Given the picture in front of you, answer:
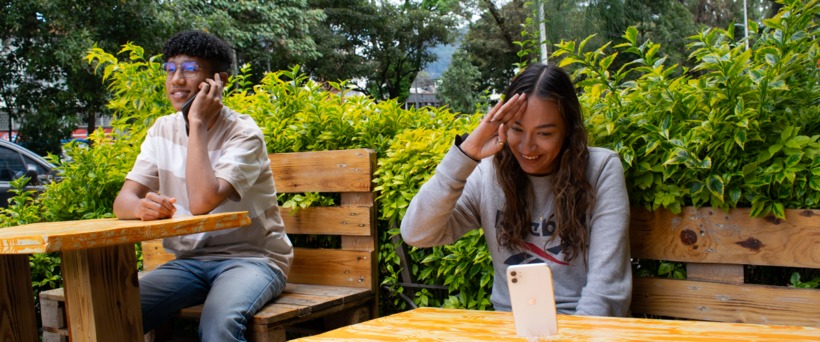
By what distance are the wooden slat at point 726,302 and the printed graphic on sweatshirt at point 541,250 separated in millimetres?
346

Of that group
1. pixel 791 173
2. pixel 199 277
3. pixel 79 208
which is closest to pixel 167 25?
pixel 79 208

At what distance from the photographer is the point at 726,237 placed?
225 cm

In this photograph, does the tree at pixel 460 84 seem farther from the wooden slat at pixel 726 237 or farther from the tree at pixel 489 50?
the wooden slat at pixel 726 237

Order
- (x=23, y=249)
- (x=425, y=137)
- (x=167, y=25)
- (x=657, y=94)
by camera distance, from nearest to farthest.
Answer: (x=23, y=249) < (x=657, y=94) < (x=425, y=137) < (x=167, y=25)

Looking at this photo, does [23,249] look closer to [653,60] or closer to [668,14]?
[653,60]

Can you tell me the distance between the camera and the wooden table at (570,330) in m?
1.38

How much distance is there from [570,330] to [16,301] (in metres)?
2.26

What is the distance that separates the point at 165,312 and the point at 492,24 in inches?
1292

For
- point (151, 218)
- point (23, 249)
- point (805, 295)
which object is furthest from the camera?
point (151, 218)

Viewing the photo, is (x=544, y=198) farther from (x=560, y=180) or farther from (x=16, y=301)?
(x=16, y=301)

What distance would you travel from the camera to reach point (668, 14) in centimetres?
2839

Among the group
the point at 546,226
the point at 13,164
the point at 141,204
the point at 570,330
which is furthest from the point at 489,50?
the point at 570,330

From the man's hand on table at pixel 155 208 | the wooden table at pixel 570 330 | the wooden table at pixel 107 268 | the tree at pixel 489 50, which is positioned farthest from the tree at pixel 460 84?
the wooden table at pixel 570 330

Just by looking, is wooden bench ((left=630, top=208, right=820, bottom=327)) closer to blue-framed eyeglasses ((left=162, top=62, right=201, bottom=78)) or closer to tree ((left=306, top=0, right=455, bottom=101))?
blue-framed eyeglasses ((left=162, top=62, right=201, bottom=78))
